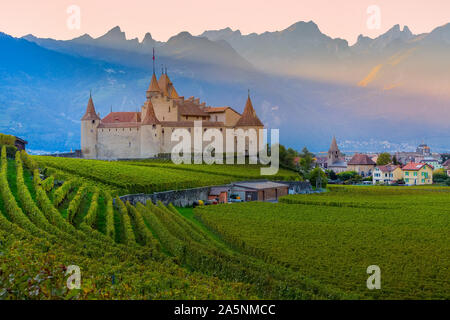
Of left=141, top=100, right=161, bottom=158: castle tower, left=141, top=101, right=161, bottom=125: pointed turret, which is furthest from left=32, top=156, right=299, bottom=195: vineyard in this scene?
left=141, top=101, right=161, bottom=125: pointed turret

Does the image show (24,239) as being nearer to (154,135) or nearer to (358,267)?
(358,267)

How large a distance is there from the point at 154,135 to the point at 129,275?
52.2 metres

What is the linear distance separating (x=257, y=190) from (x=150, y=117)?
24925mm

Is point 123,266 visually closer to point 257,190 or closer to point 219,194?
point 219,194

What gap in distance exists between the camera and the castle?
63.4 meters

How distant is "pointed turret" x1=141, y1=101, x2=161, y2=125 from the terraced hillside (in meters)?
38.5

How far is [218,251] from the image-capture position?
17.6 m

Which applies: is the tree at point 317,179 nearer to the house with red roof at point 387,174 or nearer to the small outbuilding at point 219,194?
the small outbuilding at point 219,194

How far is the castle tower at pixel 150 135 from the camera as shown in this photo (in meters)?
63.1

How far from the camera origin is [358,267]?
1586 centimetres

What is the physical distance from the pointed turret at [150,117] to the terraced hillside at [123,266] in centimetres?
3851

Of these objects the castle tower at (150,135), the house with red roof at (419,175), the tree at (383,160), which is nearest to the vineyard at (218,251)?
the castle tower at (150,135)

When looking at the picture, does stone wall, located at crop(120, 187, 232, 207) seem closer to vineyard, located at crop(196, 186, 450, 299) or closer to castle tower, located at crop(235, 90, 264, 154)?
vineyard, located at crop(196, 186, 450, 299)
